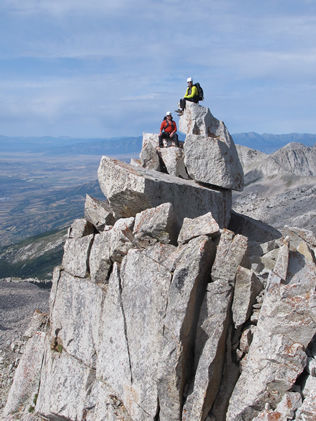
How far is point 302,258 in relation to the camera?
1558 centimetres

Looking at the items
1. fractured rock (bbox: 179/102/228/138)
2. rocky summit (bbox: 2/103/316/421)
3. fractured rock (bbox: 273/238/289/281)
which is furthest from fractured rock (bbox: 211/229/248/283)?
fractured rock (bbox: 179/102/228/138)

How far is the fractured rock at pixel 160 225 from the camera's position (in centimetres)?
1870

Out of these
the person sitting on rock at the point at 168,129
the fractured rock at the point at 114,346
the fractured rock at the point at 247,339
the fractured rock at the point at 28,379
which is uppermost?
the person sitting on rock at the point at 168,129

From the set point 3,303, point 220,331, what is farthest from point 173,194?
point 3,303

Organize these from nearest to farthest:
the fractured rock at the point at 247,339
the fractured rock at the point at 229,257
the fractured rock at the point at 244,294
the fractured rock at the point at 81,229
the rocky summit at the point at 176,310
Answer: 1. the rocky summit at the point at 176,310
2. the fractured rock at the point at 247,339
3. the fractured rock at the point at 244,294
4. the fractured rock at the point at 229,257
5. the fractured rock at the point at 81,229

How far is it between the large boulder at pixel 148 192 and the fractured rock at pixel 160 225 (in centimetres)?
108

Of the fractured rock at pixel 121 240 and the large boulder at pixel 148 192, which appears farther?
the large boulder at pixel 148 192

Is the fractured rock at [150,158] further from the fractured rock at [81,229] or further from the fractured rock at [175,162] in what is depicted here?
the fractured rock at [81,229]

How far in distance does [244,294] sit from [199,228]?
12.4 ft

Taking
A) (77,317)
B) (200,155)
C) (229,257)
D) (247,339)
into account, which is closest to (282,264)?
(229,257)

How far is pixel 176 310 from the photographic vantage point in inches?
622

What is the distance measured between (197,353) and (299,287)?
530 cm

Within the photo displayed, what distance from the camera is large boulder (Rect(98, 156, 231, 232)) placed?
2089cm

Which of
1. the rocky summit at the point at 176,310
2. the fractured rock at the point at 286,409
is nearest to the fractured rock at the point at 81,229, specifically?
the rocky summit at the point at 176,310
